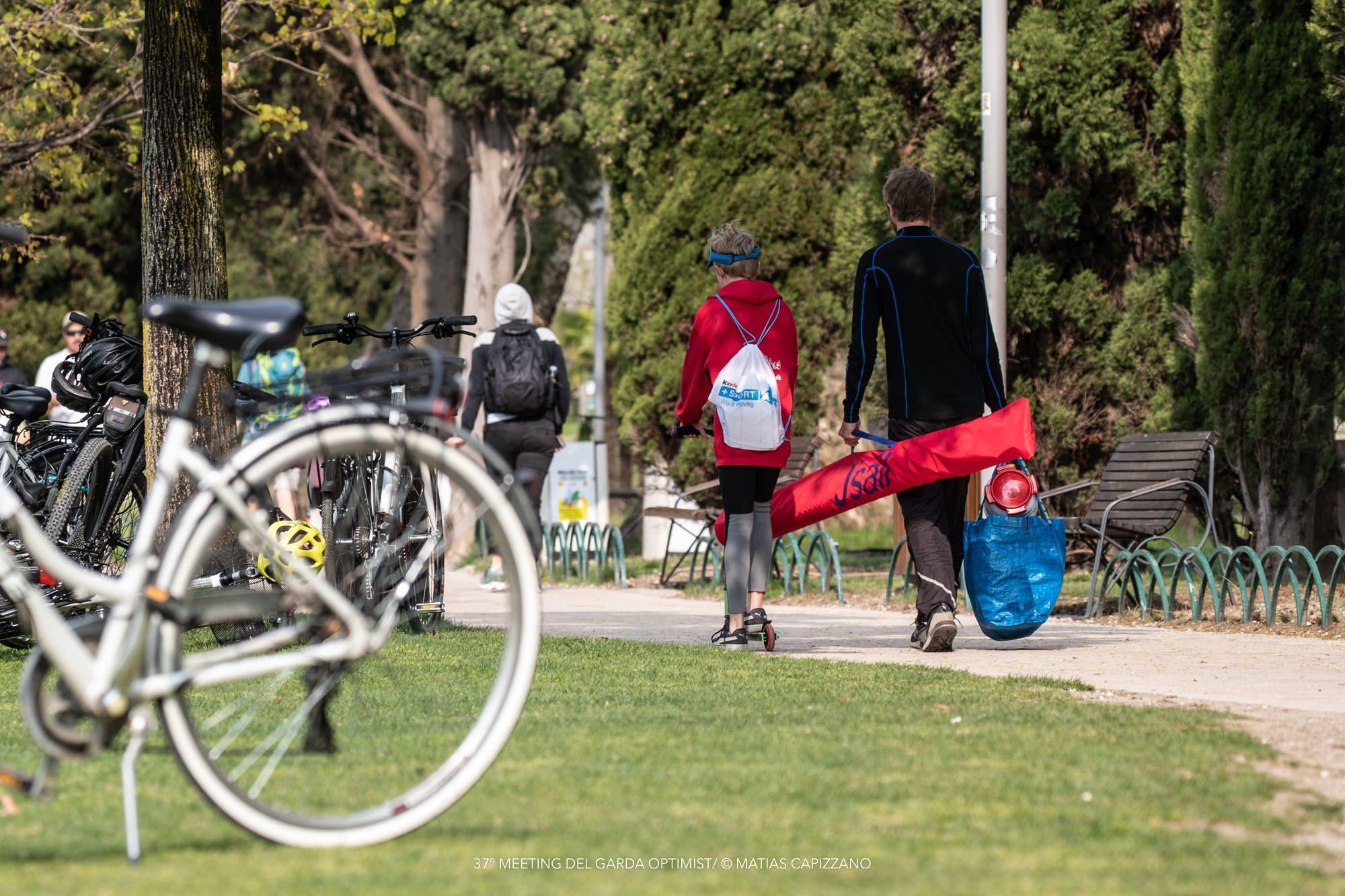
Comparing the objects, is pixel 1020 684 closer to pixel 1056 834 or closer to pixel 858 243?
pixel 1056 834

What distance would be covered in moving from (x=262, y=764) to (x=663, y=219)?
13349 millimetres

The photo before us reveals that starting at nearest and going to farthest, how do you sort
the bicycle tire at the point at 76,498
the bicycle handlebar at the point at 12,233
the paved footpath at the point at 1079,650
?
the bicycle handlebar at the point at 12,233 → the paved footpath at the point at 1079,650 → the bicycle tire at the point at 76,498

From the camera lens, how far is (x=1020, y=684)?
721cm

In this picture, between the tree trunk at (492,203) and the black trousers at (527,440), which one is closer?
the black trousers at (527,440)

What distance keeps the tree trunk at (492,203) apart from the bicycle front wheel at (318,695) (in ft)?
56.7

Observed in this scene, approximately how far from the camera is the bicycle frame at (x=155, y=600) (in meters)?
4.06

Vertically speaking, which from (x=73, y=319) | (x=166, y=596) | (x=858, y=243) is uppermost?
(x=858, y=243)

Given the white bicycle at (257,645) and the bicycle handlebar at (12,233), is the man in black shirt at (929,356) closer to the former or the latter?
the white bicycle at (257,645)

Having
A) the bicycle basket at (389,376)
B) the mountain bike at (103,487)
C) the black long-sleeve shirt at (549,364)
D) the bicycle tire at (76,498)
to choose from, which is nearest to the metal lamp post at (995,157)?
the black long-sleeve shirt at (549,364)

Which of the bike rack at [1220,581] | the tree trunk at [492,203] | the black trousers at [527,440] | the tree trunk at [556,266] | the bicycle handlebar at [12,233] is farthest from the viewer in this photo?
the tree trunk at [556,266]

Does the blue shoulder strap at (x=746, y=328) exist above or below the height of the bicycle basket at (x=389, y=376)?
above

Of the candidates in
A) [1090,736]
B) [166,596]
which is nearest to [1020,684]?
[1090,736]

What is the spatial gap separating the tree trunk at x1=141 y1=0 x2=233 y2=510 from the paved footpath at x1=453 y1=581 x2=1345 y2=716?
8.54ft

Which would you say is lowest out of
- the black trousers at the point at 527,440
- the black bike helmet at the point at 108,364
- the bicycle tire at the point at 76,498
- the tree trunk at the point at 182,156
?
the bicycle tire at the point at 76,498
